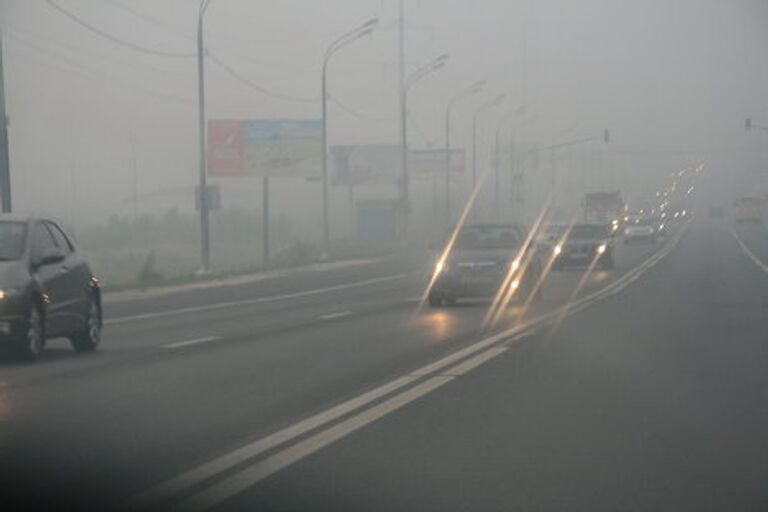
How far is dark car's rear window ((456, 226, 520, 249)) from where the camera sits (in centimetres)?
3002

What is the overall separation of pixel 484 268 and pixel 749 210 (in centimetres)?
11914

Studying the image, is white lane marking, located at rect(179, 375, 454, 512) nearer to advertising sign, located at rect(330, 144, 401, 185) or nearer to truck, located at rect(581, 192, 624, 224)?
truck, located at rect(581, 192, 624, 224)

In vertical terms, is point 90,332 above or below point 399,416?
below

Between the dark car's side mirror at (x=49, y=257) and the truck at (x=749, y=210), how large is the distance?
13019cm

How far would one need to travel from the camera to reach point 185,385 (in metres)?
15.0

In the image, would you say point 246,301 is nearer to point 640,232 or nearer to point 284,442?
point 284,442

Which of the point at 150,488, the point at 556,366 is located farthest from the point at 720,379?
the point at 150,488

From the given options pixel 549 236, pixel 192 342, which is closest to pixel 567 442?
pixel 192 342

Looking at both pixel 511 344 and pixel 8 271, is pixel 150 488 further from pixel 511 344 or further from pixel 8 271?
pixel 511 344

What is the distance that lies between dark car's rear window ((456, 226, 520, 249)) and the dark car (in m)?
11.7

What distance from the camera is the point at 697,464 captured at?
33.3 feet

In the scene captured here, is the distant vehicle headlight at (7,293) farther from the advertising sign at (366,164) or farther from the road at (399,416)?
the advertising sign at (366,164)

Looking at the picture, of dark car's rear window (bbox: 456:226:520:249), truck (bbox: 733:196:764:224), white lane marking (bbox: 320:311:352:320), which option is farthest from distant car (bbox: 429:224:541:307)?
truck (bbox: 733:196:764:224)

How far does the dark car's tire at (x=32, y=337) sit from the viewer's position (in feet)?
56.0
